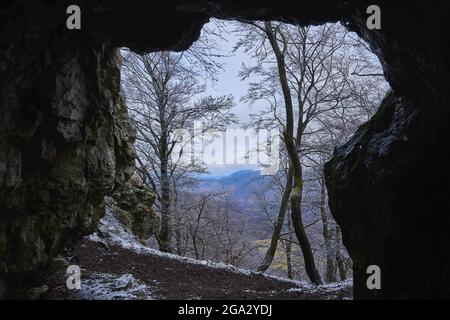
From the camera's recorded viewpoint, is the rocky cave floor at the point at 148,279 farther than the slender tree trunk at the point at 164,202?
No

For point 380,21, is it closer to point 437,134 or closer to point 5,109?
point 437,134

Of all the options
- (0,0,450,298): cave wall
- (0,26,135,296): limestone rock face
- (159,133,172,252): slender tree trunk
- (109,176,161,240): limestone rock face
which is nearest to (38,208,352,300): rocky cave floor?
(109,176,161,240): limestone rock face

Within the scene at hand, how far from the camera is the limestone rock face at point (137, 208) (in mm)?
13346

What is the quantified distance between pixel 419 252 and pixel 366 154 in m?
1.50

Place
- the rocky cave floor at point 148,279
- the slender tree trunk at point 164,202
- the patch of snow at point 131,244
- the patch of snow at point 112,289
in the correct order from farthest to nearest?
the slender tree trunk at point 164,202, the patch of snow at point 131,244, the rocky cave floor at point 148,279, the patch of snow at point 112,289

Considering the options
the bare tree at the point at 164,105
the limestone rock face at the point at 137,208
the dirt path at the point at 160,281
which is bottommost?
the dirt path at the point at 160,281

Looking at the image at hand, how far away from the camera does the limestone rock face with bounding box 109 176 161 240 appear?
1335cm

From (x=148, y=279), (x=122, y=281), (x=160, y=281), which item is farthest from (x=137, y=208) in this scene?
(x=122, y=281)

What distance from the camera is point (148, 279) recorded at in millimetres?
8062

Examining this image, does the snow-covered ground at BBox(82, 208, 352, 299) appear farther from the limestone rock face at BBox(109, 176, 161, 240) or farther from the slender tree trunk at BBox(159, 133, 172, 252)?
the slender tree trunk at BBox(159, 133, 172, 252)

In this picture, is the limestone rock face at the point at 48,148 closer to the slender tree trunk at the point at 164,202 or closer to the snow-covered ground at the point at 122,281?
the snow-covered ground at the point at 122,281

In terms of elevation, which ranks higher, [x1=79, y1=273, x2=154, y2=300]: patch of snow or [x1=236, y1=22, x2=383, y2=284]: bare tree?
[x1=236, y1=22, x2=383, y2=284]: bare tree

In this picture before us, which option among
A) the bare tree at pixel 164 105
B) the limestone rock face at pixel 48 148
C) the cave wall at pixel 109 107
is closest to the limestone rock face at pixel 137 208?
the bare tree at pixel 164 105

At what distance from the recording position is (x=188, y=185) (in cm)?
1648
